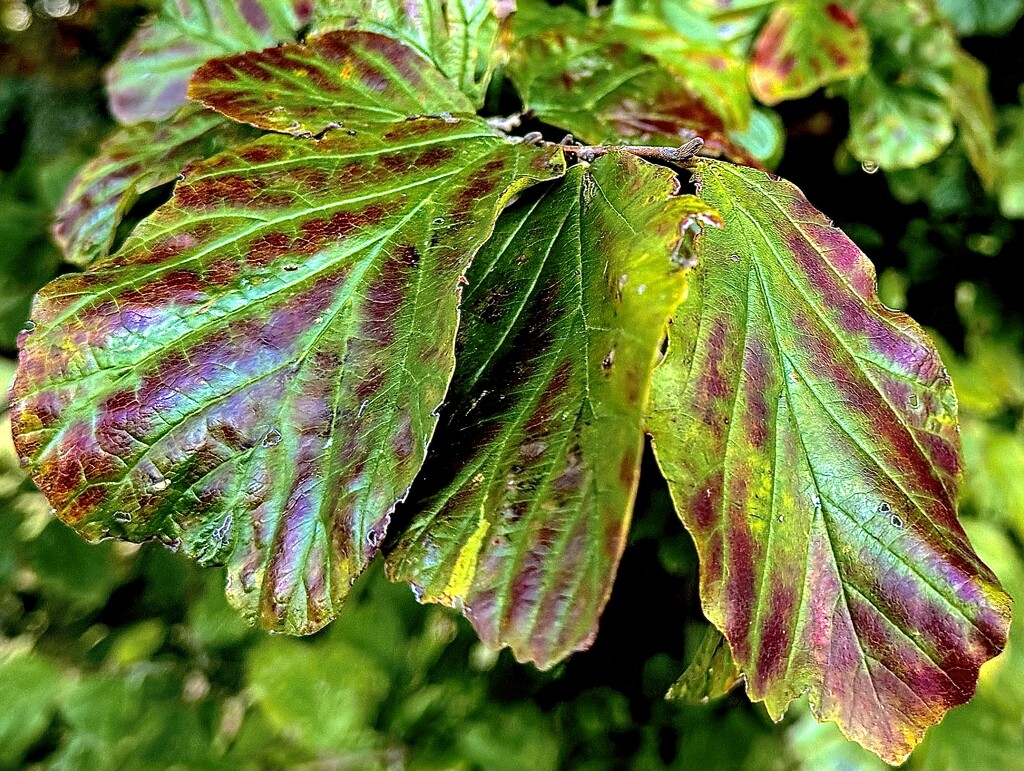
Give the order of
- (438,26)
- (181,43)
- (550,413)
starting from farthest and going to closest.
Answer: (181,43) < (438,26) < (550,413)

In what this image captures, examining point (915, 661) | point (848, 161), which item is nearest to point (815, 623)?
point (915, 661)

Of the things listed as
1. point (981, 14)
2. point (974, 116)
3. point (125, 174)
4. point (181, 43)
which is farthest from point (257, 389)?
point (981, 14)

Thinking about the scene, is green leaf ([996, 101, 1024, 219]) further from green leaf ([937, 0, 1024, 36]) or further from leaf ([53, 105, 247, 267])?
leaf ([53, 105, 247, 267])

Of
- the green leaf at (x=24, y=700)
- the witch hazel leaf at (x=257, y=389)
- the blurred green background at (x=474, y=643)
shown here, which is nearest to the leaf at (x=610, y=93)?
the witch hazel leaf at (x=257, y=389)

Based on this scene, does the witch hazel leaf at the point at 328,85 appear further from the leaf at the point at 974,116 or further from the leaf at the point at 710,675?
the leaf at the point at 974,116

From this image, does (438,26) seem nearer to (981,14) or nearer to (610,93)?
(610,93)

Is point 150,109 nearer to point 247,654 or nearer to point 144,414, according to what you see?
point 144,414
